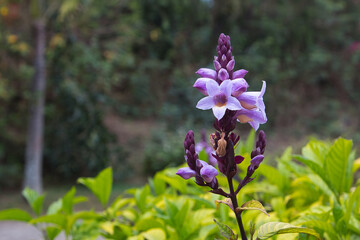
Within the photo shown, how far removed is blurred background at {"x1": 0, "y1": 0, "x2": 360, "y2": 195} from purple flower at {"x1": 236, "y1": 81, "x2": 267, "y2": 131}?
272 inches

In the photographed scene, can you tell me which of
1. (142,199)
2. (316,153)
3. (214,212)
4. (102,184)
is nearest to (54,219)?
(102,184)

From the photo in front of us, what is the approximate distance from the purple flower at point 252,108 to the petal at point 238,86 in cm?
1

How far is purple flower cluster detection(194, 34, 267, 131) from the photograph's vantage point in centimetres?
76

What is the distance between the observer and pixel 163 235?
111 centimetres

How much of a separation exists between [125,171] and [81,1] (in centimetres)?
411

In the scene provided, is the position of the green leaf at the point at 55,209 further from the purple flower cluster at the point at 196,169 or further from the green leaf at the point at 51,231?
the purple flower cluster at the point at 196,169

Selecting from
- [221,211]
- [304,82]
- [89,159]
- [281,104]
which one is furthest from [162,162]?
[221,211]

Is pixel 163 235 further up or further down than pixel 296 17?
further down

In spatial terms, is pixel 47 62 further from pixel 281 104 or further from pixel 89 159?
pixel 281 104

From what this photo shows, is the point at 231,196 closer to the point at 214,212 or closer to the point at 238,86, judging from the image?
the point at 238,86

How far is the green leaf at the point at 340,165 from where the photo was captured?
1096 mm

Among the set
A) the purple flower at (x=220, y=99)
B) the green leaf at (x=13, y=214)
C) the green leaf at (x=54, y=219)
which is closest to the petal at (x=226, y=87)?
the purple flower at (x=220, y=99)

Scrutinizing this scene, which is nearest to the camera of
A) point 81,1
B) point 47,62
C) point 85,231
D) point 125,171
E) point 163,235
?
point 163,235

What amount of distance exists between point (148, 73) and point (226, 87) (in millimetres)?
11699
